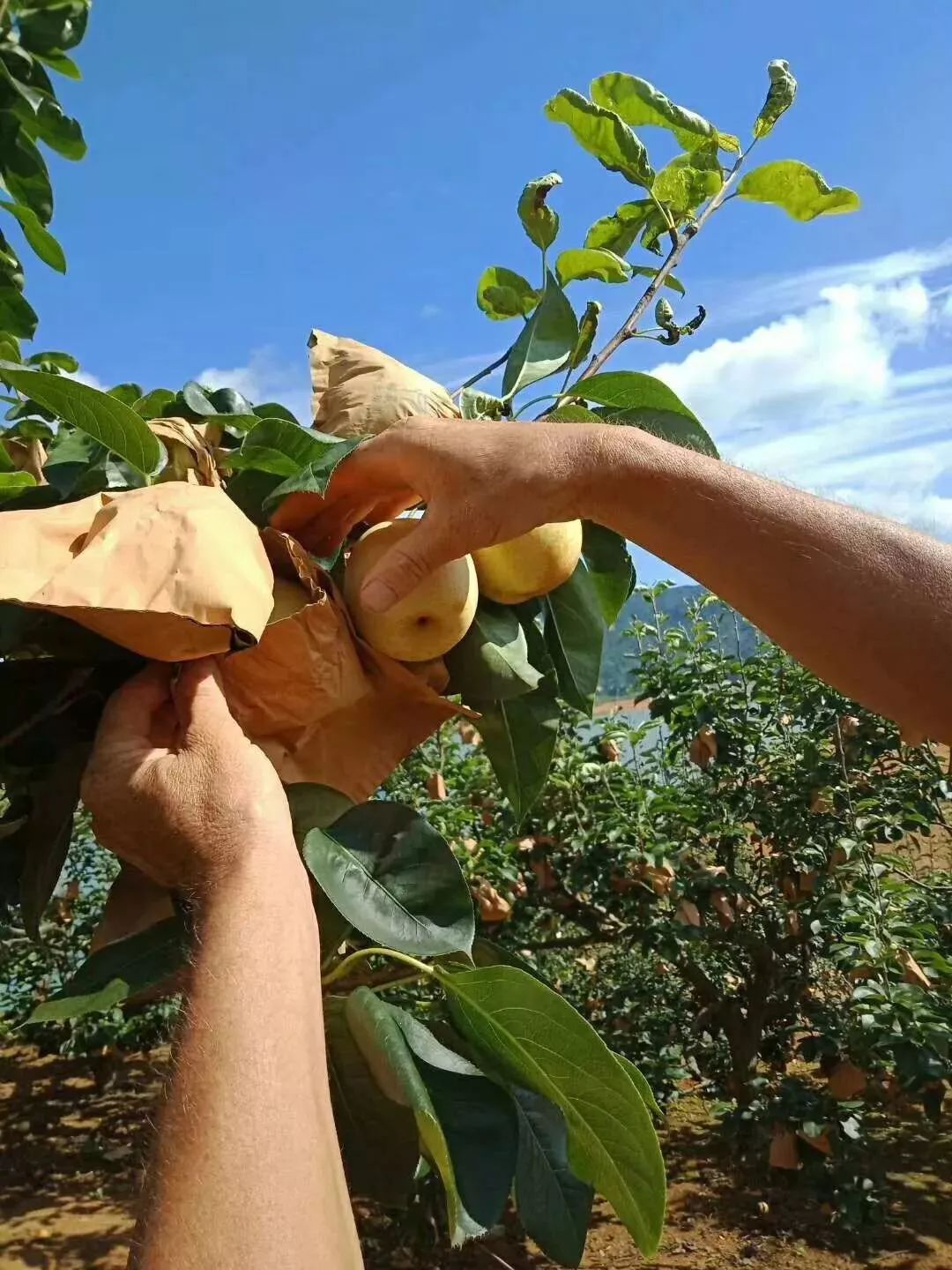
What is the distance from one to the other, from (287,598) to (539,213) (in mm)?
655

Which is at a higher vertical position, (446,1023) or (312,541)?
(312,541)

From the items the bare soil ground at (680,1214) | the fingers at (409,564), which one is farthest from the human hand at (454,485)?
the bare soil ground at (680,1214)

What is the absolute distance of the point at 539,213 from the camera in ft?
4.18

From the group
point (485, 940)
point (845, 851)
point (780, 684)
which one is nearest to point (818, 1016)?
point (845, 851)

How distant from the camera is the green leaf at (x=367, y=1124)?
94cm

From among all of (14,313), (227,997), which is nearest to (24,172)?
(14,313)

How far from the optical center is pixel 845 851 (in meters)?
3.70

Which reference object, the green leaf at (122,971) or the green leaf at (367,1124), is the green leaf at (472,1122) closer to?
the green leaf at (367,1124)

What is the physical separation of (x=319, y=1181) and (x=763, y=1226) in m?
4.10

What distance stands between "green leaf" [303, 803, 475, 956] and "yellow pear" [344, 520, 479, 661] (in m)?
0.16

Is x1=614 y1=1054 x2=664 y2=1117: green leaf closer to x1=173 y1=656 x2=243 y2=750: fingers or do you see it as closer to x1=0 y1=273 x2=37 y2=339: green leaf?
x1=173 y1=656 x2=243 y2=750: fingers

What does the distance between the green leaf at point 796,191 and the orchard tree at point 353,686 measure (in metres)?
0.38

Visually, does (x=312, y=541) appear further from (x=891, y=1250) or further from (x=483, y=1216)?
(x=891, y=1250)

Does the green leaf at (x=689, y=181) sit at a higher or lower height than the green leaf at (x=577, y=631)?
higher
